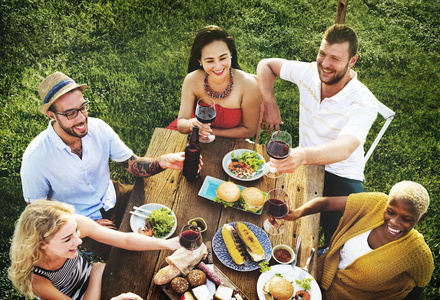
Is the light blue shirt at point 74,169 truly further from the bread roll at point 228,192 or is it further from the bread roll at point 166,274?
the bread roll at point 166,274

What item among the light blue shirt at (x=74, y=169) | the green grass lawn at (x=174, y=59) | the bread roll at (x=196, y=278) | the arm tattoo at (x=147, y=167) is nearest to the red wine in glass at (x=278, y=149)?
the arm tattoo at (x=147, y=167)

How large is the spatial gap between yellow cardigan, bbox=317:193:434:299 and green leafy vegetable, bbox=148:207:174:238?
133cm

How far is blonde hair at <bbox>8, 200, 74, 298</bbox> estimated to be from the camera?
2.31 metres

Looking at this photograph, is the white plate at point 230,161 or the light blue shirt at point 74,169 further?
the white plate at point 230,161

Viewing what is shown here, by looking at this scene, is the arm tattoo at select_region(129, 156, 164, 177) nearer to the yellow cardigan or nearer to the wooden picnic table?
the wooden picnic table

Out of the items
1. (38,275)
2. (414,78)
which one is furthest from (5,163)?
(414,78)

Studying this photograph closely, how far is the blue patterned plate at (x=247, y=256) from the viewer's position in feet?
8.07

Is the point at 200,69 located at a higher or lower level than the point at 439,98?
higher

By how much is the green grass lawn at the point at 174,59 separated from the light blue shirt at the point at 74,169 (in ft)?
4.66

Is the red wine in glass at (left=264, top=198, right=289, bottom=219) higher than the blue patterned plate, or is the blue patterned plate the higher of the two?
the red wine in glass at (left=264, top=198, right=289, bottom=219)

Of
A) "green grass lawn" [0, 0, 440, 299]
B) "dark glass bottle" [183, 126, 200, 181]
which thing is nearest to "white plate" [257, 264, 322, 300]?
"dark glass bottle" [183, 126, 200, 181]

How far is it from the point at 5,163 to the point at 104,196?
2063 mm

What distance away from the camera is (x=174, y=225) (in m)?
2.65

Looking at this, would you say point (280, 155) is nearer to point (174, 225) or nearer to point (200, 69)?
point (174, 225)
